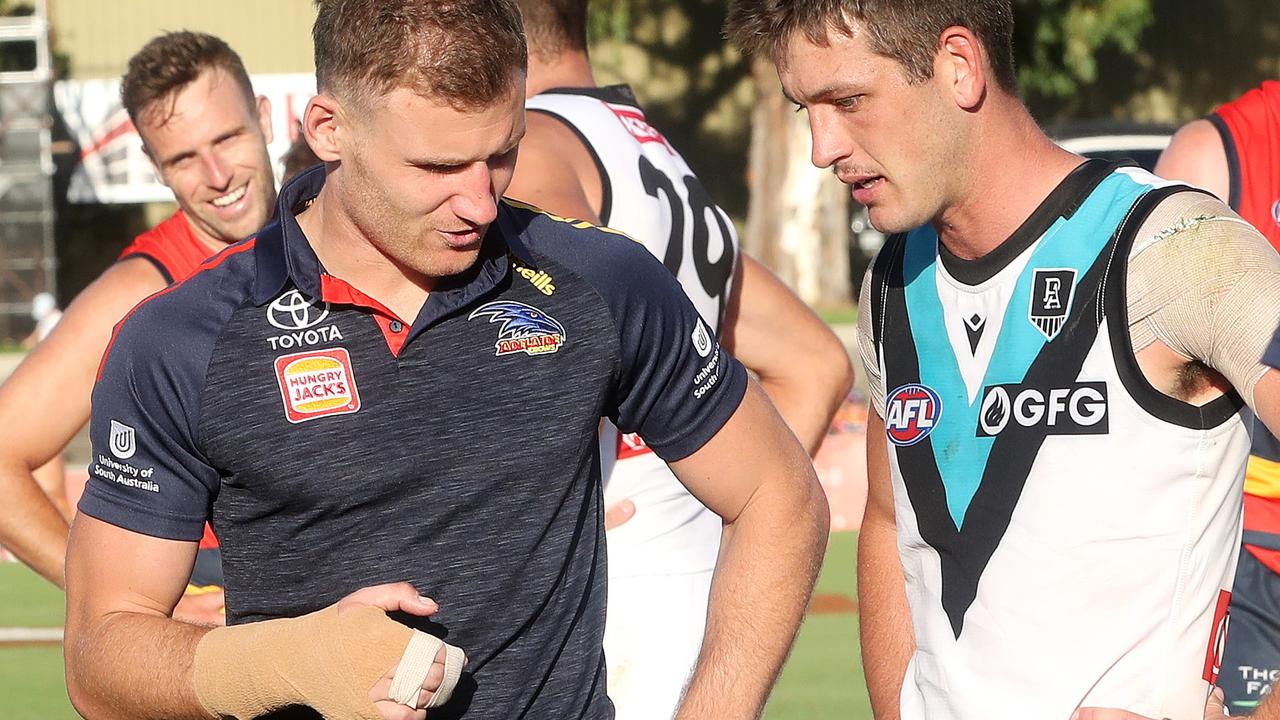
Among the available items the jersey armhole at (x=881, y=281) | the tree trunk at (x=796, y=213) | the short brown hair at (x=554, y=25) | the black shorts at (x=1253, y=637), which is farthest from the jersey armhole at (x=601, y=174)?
the tree trunk at (x=796, y=213)

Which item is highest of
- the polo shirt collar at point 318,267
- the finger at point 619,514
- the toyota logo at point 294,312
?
the polo shirt collar at point 318,267

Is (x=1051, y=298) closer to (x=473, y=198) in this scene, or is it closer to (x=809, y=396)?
(x=473, y=198)

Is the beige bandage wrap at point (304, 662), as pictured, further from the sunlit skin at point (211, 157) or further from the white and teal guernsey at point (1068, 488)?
the sunlit skin at point (211, 157)

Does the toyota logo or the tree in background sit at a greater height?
the toyota logo

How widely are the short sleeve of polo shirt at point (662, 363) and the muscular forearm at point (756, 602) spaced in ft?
0.65

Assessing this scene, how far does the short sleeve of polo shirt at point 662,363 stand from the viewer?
10.2 ft

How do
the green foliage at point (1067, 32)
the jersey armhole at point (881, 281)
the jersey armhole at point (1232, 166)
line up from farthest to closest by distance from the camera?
the green foliage at point (1067, 32), the jersey armhole at point (1232, 166), the jersey armhole at point (881, 281)

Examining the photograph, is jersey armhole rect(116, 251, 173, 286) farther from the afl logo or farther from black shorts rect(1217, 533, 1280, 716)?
black shorts rect(1217, 533, 1280, 716)

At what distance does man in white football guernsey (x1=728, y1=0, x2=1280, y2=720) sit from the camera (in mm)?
2873

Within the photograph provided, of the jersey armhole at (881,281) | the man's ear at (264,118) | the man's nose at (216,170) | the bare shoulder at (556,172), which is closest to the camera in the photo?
the jersey armhole at (881,281)

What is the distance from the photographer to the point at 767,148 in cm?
2672

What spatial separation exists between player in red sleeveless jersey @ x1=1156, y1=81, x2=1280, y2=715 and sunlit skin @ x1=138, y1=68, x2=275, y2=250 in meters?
2.59

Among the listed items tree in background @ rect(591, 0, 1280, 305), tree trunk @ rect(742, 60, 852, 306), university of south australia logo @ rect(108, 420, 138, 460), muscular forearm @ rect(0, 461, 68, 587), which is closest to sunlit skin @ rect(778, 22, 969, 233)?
university of south australia logo @ rect(108, 420, 138, 460)

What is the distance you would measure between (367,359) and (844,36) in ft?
3.38
